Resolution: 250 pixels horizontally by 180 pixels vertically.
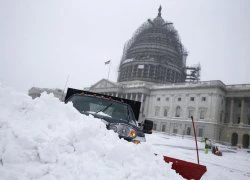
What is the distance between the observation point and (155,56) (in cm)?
8231

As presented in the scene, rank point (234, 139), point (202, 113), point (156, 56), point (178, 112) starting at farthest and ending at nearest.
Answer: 1. point (156, 56)
2. point (178, 112)
3. point (202, 113)
4. point (234, 139)

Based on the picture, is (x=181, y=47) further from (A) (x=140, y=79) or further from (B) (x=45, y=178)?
(B) (x=45, y=178)

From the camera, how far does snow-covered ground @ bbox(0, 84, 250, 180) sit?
276 cm

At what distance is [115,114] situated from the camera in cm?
578

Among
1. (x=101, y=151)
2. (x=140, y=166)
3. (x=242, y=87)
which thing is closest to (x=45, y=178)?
(x=101, y=151)

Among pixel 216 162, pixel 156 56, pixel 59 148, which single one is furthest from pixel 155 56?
pixel 59 148

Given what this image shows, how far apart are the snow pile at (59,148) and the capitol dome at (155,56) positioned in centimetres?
7546

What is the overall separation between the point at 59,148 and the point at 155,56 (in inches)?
3193

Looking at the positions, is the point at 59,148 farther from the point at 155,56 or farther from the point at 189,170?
the point at 155,56

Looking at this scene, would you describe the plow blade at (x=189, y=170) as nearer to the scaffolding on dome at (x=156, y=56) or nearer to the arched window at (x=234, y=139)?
the arched window at (x=234, y=139)

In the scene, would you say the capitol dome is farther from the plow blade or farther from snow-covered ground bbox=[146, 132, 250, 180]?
the plow blade

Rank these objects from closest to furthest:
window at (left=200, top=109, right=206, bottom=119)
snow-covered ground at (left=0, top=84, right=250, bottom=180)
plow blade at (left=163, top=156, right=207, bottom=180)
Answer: snow-covered ground at (left=0, top=84, right=250, bottom=180) → plow blade at (left=163, top=156, right=207, bottom=180) → window at (left=200, top=109, right=206, bottom=119)

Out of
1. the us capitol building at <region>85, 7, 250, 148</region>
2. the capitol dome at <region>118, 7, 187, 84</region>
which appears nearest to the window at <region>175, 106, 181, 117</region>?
the us capitol building at <region>85, 7, 250, 148</region>

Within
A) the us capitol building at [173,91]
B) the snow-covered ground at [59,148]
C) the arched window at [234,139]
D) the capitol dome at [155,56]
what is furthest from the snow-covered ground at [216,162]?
the capitol dome at [155,56]
